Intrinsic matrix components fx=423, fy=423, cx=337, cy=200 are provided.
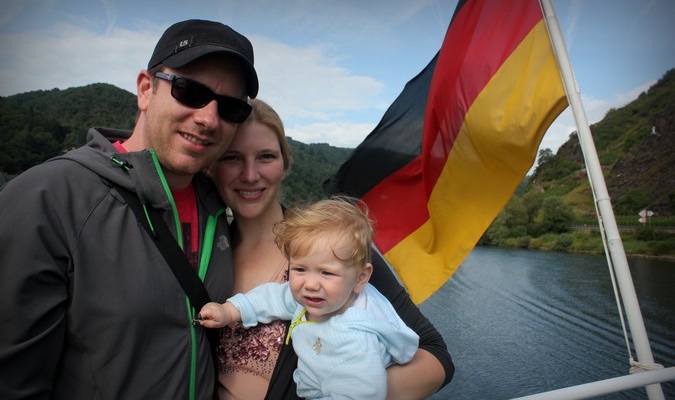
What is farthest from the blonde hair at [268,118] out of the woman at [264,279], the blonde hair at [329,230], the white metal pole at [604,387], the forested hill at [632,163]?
the forested hill at [632,163]

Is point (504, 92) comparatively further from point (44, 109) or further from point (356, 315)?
point (44, 109)

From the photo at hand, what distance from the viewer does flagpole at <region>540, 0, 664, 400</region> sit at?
205 centimetres

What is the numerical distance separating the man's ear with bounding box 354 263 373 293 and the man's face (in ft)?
2.40

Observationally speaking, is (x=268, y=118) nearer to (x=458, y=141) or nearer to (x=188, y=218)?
(x=188, y=218)

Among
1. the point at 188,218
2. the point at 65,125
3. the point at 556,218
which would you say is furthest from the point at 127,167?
the point at 65,125

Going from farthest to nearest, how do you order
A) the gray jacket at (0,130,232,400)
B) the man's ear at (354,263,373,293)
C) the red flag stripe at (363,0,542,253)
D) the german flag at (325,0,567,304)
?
the red flag stripe at (363,0,542,253), the german flag at (325,0,567,304), the man's ear at (354,263,373,293), the gray jacket at (0,130,232,400)

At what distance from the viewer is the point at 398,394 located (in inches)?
60.3

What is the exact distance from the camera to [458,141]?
10.8 ft

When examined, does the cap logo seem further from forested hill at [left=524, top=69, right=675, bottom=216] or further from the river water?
forested hill at [left=524, top=69, right=675, bottom=216]

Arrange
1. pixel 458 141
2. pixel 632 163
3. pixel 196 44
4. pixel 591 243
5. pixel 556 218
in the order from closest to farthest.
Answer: pixel 196 44
pixel 458 141
pixel 591 243
pixel 556 218
pixel 632 163

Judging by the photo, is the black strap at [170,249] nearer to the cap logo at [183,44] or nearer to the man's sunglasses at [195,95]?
the man's sunglasses at [195,95]

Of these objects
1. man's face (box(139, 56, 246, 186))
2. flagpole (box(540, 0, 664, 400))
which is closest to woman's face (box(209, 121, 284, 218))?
man's face (box(139, 56, 246, 186))

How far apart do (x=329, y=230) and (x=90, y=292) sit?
2.73 ft

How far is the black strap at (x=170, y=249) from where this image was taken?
132cm
